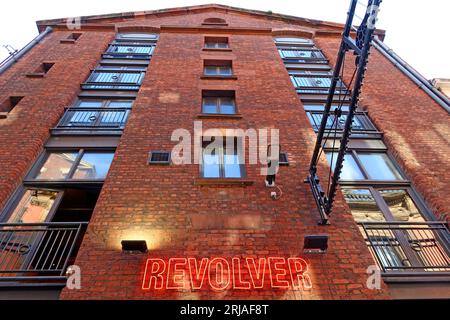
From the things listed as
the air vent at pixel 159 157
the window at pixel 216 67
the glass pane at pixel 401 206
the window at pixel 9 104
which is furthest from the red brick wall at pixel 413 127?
the window at pixel 9 104

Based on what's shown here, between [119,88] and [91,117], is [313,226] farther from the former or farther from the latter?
[119,88]

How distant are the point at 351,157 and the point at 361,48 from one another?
422 centimetres

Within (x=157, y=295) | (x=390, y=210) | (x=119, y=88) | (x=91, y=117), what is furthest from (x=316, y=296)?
(x=119, y=88)

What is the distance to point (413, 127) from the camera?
932 cm

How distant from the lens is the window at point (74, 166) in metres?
7.83

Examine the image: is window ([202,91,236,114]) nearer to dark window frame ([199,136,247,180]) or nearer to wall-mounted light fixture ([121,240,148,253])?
dark window frame ([199,136,247,180])

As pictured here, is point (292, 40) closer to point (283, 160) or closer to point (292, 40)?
point (292, 40)

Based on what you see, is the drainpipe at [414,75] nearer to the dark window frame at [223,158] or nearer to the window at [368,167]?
the window at [368,167]

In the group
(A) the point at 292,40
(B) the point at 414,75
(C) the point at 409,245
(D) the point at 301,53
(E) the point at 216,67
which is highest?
(A) the point at 292,40

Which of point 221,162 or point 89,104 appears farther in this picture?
point 89,104

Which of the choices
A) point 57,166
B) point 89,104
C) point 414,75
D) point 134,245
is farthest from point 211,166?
point 414,75

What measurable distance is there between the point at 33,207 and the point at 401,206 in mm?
9088

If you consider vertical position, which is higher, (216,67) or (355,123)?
(216,67)

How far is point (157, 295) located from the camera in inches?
190
